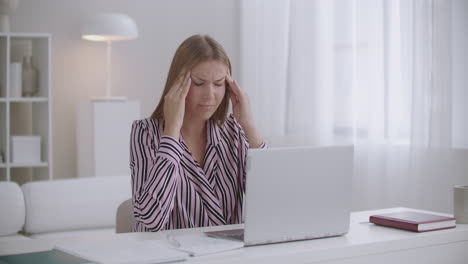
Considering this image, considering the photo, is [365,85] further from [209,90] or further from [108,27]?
[209,90]

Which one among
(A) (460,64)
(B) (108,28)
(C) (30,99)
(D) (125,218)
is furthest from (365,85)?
(D) (125,218)

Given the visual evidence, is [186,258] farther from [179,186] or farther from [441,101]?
[441,101]

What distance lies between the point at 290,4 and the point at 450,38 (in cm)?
165

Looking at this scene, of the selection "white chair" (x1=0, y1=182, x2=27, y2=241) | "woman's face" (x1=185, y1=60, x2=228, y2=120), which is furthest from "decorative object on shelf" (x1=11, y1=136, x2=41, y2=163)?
"woman's face" (x1=185, y1=60, x2=228, y2=120)

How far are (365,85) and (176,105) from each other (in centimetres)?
272

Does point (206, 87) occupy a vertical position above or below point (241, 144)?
above

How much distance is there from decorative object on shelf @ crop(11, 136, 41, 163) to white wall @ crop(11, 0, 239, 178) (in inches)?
25.2

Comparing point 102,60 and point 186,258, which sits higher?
point 102,60

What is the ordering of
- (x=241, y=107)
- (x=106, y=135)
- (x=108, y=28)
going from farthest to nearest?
(x=106, y=135), (x=108, y=28), (x=241, y=107)

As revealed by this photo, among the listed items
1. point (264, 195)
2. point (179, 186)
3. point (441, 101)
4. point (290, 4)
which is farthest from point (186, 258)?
point (290, 4)

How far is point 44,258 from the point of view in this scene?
1.67 meters

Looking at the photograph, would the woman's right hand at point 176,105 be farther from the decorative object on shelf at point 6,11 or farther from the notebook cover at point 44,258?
the decorative object on shelf at point 6,11

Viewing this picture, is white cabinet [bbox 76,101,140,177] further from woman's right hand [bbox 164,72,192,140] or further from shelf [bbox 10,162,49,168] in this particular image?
woman's right hand [bbox 164,72,192,140]

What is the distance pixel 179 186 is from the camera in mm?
2316
